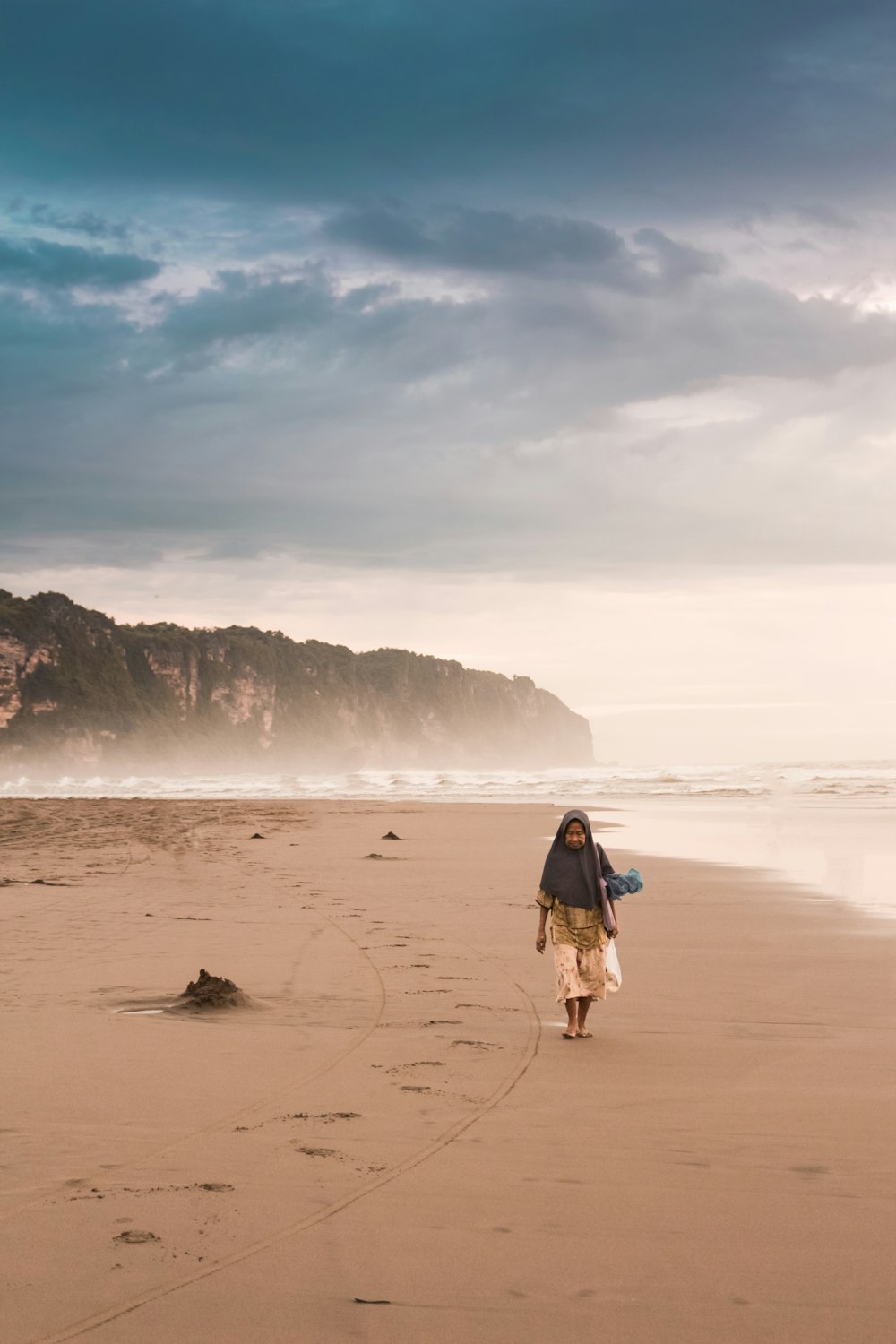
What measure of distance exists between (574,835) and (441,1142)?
3.18m

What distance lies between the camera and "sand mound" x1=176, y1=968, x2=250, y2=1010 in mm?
8273

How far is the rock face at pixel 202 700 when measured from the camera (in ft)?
421

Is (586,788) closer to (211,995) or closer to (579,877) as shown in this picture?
(579,877)

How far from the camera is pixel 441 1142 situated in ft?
17.5

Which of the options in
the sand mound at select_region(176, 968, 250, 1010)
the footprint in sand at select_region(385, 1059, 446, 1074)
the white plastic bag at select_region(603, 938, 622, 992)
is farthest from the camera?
the sand mound at select_region(176, 968, 250, 1010)

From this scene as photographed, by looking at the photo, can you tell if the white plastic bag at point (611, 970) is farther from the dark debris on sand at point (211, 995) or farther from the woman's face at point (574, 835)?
the dark debris on sand at point (211, 995)

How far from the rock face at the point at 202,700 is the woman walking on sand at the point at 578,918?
400 feet

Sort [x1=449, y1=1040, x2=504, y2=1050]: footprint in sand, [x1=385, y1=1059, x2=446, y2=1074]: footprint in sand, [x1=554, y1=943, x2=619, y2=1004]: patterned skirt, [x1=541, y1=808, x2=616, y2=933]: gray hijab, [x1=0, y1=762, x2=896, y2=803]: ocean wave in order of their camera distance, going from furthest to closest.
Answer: [x1=0, y1=762, x2=896, y2=803]: ocean wave → [x1=541, y1=808, x2=616, y2=933]: gray hijab → [x1=554, y1=943, x2=619, y2=1004]: patterned skirt → [x1=449, y1=1040, x2=504, y2=1050]: footprint in sand → [x1=385, y1=1059, x2=446, y2=1074]: footprint in sand

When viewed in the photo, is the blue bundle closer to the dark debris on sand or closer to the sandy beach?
the sandy beach

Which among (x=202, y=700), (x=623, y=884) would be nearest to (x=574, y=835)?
(x=623, y=884)

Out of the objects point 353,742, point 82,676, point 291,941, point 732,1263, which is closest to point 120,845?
point 291,941

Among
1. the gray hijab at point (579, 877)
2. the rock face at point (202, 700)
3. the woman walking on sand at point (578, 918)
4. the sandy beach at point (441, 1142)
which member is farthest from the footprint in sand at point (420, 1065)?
the rock face at point (202, 700)

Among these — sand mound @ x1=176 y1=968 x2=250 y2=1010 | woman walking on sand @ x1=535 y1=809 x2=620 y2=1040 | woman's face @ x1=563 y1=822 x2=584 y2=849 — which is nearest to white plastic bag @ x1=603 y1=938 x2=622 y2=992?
woman walking on sand @ x1=535 y1=809 x2=620 y2=1040

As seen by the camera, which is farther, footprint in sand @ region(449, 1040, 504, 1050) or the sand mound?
the sand mound
